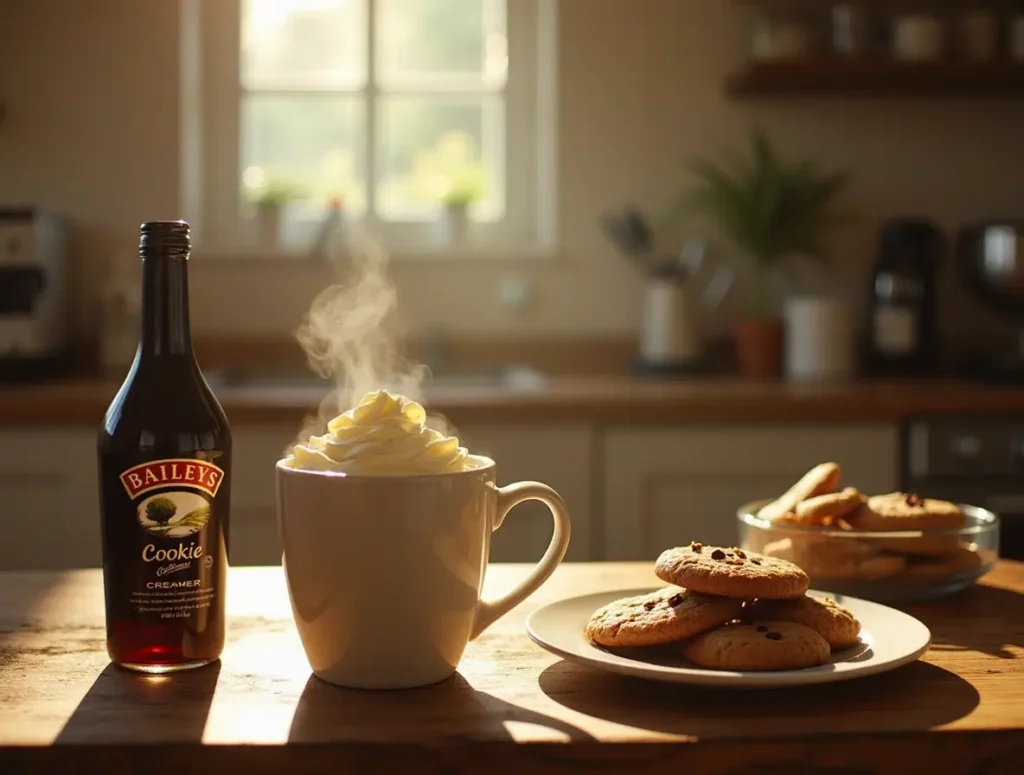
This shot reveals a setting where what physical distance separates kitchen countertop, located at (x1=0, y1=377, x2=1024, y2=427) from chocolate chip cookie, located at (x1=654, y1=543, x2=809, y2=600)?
4.89ft

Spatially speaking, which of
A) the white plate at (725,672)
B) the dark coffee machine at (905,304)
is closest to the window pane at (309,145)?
the dark coffee machine at (905,304)

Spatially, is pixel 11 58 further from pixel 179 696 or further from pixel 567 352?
pixel 179 696

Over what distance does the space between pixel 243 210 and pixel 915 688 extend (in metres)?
2.57

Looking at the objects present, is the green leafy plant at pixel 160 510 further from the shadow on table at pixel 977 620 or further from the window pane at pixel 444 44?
the window pane at pixel 444 44

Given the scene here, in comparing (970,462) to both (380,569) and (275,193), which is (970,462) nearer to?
(275,193)

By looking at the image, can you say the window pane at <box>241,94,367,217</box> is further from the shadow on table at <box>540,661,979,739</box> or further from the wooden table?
the shadow on table at <box>540,661,979,739</box>

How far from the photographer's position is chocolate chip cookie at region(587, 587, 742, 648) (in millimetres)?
765

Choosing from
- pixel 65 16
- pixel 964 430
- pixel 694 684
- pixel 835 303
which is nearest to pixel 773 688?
pixel 694 684

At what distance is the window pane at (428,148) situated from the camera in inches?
123

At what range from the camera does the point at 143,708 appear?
732 mm

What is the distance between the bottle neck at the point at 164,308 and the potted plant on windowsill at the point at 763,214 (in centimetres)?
221

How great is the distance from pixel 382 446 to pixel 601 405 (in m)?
1.53

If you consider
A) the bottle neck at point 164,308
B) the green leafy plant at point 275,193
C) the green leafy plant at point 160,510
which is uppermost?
the green leafy plant at point 275,193

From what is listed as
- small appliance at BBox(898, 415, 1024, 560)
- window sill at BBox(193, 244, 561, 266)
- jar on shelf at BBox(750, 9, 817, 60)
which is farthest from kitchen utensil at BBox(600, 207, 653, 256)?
small appliance at BBox(898, 415, 1024, 560)
